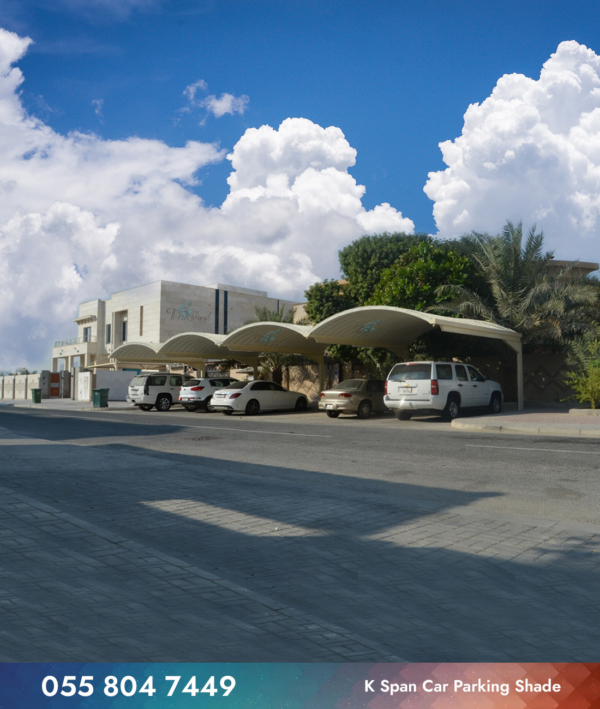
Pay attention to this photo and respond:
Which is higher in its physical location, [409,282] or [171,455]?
[409,282]

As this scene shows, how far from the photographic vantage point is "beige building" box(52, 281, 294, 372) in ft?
209

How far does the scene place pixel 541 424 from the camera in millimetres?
17953

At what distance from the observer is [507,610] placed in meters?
4.56

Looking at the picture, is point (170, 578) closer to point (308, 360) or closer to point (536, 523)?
point (536, 523)

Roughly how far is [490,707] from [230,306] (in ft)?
220

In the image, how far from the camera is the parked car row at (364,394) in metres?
21.2

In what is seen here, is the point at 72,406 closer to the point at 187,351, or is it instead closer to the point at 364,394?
the point at 187,351

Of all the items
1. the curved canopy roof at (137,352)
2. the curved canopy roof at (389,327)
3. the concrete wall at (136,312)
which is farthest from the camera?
the concrete wall at (136,312)

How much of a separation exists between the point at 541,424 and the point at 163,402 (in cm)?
2076

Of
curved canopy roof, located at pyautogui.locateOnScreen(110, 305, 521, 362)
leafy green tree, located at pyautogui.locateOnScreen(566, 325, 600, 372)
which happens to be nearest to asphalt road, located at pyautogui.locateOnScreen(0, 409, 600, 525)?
curved canopy roof, located at pyautogui.locateOnScreen(110, 305, 521, 362)

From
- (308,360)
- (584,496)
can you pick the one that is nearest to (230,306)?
(308,360)

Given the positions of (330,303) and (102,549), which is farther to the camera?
(330,303)

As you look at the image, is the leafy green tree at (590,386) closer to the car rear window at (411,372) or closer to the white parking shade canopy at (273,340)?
the car rear window at (411,372)

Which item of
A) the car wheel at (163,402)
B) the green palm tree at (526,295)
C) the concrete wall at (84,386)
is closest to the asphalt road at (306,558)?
the green palm tree at (526,295)
